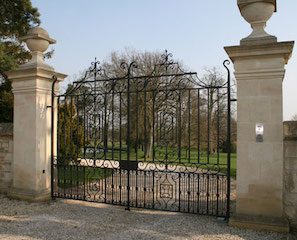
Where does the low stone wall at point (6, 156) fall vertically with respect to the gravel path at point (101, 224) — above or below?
above

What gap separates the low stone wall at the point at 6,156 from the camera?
21.9 feet

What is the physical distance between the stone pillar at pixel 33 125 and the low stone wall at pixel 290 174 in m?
5.21

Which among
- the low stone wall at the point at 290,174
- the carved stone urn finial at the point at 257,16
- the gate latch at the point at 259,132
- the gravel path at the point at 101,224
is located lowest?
the gravel path at the point at 101,224

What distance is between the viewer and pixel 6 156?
22.0 feet

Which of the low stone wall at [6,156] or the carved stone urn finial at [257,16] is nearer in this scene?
the carved stone urn finial at [257,16]

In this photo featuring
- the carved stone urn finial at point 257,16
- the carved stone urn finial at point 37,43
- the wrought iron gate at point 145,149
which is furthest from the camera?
the carved stone urn finial at point 37,43

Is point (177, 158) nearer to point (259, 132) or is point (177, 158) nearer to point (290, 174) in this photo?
point (259, 132)

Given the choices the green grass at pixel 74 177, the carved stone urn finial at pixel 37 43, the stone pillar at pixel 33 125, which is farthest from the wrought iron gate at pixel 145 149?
the carved stone urn finial at pixel 37 43

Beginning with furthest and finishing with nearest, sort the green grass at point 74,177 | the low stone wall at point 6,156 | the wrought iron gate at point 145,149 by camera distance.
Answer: the low stone wall at point 6,156, the green grass at point 74,177, the wrought iron gate at point 145,149

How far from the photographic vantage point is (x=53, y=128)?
6.51m

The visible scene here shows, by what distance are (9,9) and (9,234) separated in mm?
9900

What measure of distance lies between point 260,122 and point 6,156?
6.12 metres

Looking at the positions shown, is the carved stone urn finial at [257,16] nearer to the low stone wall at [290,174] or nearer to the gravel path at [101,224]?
the low stone wall at [290,174]

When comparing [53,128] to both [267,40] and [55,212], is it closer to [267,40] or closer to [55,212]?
[55,212]
